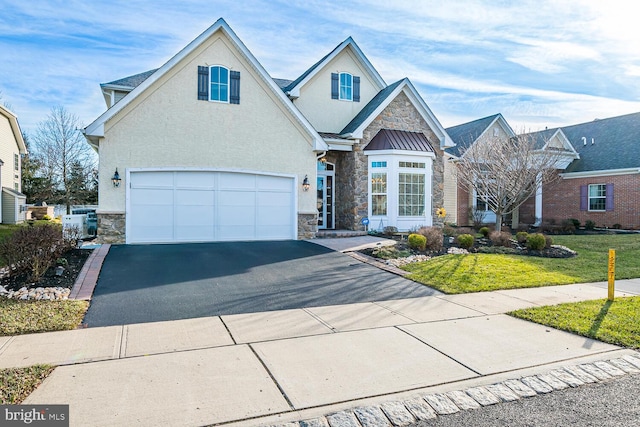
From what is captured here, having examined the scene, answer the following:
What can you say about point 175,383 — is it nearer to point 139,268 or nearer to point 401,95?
point 139,268

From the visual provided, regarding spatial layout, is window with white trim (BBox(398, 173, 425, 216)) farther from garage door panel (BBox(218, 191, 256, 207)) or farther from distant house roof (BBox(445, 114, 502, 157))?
garage door panel (BBox(218, 191, 256, 207))

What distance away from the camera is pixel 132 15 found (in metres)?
11.7

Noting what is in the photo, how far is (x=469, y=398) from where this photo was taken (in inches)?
152

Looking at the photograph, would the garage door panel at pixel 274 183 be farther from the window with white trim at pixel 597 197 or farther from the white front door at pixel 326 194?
the window with white trim at pixel 597 197

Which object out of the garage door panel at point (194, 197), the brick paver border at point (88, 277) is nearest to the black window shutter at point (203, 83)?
the garage door panel at point (194, 197)

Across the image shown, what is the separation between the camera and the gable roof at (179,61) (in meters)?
12.4

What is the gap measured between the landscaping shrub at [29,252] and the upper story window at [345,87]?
13.1m

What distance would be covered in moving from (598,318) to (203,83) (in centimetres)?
1245

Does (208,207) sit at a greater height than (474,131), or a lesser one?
lesser

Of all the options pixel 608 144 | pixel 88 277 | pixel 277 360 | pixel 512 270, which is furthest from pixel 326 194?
pixel 608 144

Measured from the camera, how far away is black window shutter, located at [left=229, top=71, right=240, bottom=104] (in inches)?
557

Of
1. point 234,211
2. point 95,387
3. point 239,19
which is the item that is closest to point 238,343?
point 95,387

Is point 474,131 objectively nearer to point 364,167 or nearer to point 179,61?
point 364,167

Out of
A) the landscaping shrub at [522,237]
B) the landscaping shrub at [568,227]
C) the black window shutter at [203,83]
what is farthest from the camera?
the landscaping shrub at [568,227]
